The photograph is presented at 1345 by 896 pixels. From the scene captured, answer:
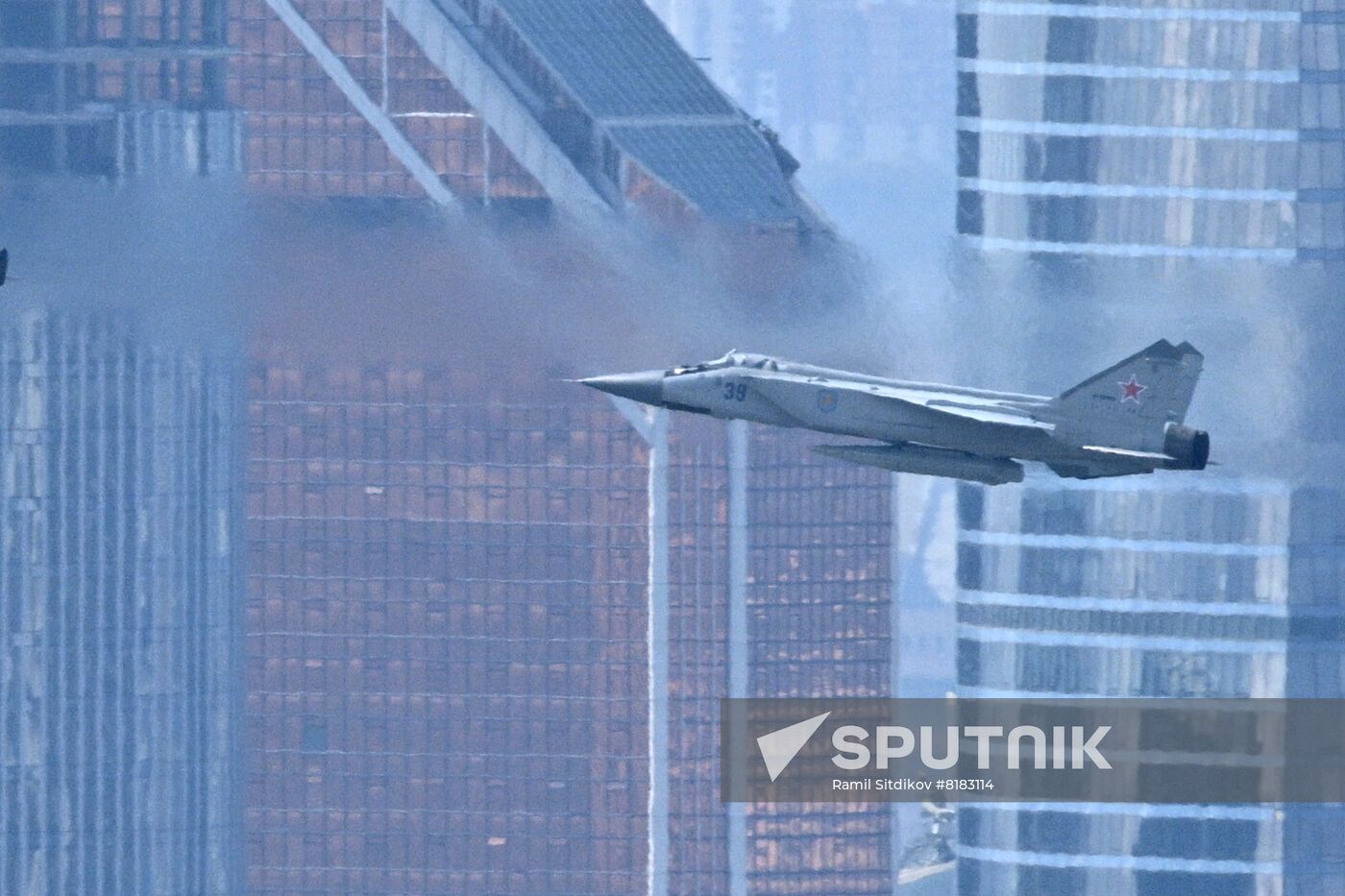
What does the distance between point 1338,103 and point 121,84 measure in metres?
80.7

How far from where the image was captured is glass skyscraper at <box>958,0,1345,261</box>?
187 metres

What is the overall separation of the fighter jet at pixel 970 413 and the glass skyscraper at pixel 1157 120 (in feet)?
328

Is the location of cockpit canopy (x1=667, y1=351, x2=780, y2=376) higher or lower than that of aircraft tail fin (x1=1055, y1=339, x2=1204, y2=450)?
higher

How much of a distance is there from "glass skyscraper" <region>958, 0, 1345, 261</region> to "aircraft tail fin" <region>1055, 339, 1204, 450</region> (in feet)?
328

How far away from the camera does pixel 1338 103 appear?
191 metres

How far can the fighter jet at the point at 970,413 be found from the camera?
85.4 metres

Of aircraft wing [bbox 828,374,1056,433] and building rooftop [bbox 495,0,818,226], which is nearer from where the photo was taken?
aircraft wing [bbox 828,374,1056,433]

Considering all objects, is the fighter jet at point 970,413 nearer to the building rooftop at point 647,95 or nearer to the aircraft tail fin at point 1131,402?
the aircraft tail fin at point 1131,402

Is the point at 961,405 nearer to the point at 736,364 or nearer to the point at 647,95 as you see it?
the point at 736,364

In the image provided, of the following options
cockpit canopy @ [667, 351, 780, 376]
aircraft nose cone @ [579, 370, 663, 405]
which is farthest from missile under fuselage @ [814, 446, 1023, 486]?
aircraft nose cone @ [579, 370, 663, 405]

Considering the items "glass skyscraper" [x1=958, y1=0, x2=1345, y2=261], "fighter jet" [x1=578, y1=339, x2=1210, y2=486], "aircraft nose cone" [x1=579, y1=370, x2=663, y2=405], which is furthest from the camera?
"glass skyscraper" [x1=958, y1=0, x2=1345, y2=261]

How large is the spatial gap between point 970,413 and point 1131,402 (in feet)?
15.3

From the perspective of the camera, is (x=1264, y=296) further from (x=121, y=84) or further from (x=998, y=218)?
(x=121, y=84)

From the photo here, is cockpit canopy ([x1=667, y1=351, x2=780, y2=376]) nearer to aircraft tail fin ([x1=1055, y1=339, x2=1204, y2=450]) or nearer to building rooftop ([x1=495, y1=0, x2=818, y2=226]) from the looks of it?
aircraft tail fin ([x1=1055, y1=339, x2=1204, y2=450])
